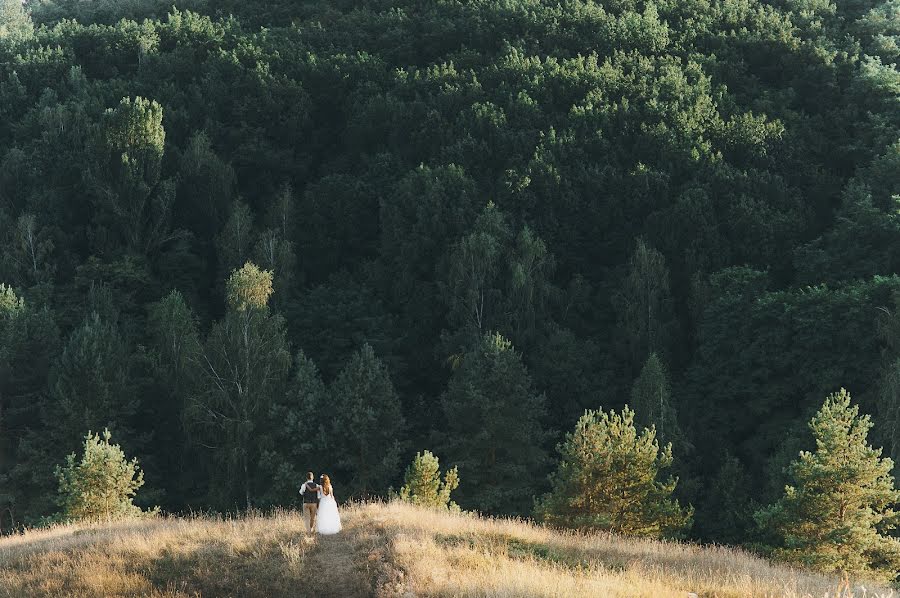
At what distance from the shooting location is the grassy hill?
17.1m

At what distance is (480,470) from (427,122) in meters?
33.2

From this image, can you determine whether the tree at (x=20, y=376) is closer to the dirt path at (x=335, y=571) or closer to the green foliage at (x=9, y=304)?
the green foliage at (x=9, y=304)

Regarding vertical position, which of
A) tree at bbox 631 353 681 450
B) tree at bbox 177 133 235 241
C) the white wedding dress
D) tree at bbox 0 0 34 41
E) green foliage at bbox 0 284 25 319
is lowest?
the white wedding dress

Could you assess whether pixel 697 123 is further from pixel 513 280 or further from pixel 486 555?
pixel 486 555

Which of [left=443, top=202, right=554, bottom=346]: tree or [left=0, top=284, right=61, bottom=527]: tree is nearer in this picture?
[left=0, top=284, right=61, bottom=527]: tree

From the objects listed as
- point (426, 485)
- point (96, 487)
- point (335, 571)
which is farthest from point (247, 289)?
point (335, 571)

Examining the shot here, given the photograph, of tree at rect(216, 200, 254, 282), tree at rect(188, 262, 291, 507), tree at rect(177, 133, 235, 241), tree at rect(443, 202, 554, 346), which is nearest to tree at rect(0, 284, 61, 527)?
tree at rect(188, 262, 291, 507)

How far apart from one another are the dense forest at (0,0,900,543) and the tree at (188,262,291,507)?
0.17 meters

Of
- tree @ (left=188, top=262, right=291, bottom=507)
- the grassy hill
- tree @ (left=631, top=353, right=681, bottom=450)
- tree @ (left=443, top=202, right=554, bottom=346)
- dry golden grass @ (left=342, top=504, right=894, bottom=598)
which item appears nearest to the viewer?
dry golden grass @ (left=342, top=504, right=894, bottom=598)

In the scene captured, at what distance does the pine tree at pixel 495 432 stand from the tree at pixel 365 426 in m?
3.20

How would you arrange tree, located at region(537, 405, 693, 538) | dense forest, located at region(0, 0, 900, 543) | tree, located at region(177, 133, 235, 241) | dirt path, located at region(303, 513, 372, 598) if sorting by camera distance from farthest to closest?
tree, located at region(177, 133, 235, 241), dense forest, located at region(0, 0, 900, 543), tree, located at region(537, 405, 693, 538), dirt path, located at region(303, 513, 372, 598)

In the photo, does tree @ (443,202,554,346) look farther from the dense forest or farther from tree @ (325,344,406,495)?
tree @ (325,344,406,495)

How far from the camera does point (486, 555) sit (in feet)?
62.5

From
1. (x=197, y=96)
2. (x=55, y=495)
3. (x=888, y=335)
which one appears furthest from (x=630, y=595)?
(x=197, y=96)
